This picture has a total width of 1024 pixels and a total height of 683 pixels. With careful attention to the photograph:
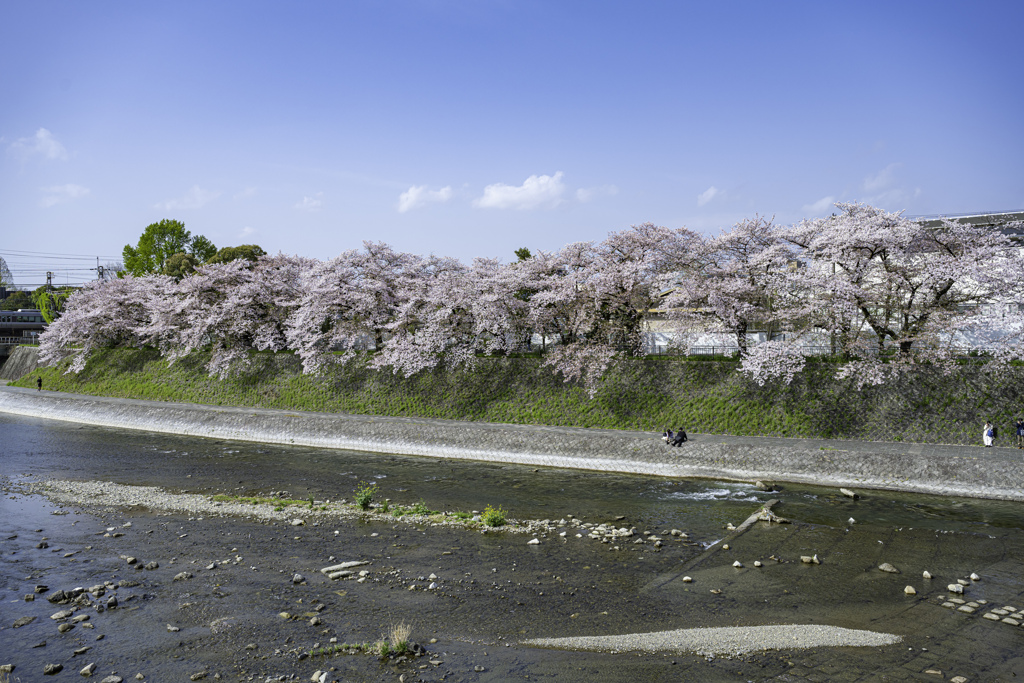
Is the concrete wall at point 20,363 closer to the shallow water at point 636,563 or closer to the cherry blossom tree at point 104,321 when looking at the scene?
the cherry blossom tree at point 104,321

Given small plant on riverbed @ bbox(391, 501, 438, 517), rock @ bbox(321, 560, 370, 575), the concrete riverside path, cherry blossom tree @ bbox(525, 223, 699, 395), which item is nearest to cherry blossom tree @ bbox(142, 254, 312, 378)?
the concrete riverside path

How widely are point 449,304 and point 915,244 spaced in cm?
2666

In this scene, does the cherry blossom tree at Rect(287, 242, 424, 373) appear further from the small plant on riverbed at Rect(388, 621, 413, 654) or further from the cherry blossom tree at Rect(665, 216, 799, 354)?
the small plant on riverbed at Rect(388, 621, 413, 654)

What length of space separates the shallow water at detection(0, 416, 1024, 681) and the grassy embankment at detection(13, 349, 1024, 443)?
241 inches

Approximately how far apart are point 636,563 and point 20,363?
74.6 meters

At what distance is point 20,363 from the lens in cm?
6519

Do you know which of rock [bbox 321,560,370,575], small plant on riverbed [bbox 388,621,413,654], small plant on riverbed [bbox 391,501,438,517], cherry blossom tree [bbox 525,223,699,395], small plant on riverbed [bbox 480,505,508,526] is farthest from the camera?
cherry blossom tree [bbox 525,223,699,395]

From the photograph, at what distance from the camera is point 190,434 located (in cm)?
3962

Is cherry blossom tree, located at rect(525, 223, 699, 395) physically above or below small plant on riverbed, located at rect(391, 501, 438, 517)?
above

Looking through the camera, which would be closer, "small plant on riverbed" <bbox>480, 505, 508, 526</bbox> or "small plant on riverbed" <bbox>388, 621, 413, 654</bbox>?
"small plant on riverbed" <bbox>388, 621, 413, 654</bbox>

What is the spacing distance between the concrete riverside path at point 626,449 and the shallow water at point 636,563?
1.02m

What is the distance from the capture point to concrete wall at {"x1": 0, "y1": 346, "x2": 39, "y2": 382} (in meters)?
63.3

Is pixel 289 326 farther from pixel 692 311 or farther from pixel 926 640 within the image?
pixel 926 640

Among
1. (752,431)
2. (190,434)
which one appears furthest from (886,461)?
(190,434)
